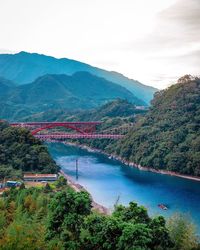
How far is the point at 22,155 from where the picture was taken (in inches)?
1331

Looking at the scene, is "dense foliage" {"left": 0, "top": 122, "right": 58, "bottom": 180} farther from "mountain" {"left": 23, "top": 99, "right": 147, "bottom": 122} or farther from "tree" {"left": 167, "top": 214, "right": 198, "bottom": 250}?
"mountain" {"left": 23, "top": 99, "right": 147, "bottom": 122}

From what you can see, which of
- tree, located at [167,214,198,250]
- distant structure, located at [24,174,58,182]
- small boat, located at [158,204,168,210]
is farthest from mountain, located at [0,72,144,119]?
tree, located at [167,214,198,250]

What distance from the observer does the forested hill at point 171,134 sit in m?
41.9

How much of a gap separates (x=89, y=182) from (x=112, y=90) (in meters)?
127

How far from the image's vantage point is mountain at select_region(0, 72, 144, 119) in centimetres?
11562

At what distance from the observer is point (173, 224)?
639 inches

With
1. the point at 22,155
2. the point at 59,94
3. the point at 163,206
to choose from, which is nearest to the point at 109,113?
the point at 22,155

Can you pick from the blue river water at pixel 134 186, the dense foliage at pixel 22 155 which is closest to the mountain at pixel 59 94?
the blue river water at pixel 134 186

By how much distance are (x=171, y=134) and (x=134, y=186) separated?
12509mm

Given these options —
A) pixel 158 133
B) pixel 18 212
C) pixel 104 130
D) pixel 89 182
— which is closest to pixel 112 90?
pixel 104 130

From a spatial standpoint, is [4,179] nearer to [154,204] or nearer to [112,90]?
[154,204]

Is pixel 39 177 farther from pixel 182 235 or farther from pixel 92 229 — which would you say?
pixel 92 229

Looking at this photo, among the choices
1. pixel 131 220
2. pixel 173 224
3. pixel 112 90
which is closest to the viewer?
pixel 131 220

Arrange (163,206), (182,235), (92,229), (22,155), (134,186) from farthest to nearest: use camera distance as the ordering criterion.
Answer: (134,186) < (22,155) < (163,206) < (182,235) < (92,229)
